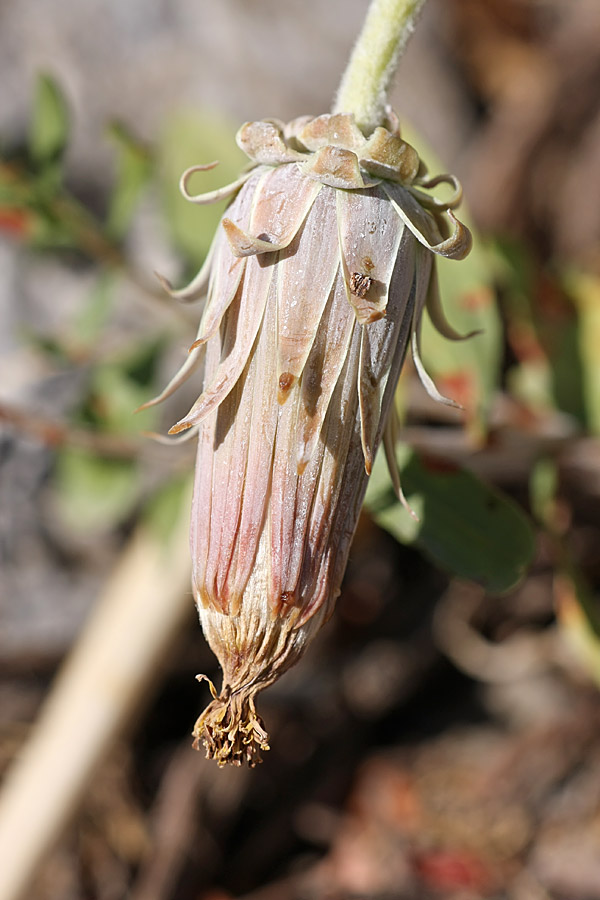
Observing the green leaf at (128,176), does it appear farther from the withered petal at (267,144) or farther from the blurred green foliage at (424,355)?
the withered petal at (267,144)

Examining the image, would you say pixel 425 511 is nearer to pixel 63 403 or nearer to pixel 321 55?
pixel 63 403

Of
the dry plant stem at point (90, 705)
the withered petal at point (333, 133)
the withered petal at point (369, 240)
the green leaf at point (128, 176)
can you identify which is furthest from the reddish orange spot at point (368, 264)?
the dry plant stem at point (90, 705)

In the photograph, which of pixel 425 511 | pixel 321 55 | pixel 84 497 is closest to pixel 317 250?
pixel 425 511

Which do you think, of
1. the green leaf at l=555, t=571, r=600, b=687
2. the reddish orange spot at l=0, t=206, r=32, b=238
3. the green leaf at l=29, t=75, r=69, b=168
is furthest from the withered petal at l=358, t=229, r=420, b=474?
the reddish orange spot at l=0, t=206, r=32, b=238

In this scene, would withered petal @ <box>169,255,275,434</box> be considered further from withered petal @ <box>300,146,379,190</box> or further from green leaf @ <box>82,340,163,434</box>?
green leaf @ <box>82,340,163,434</box>

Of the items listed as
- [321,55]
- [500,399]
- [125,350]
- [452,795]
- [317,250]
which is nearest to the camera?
[317,250]

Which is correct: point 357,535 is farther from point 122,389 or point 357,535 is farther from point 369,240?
point 369,240
